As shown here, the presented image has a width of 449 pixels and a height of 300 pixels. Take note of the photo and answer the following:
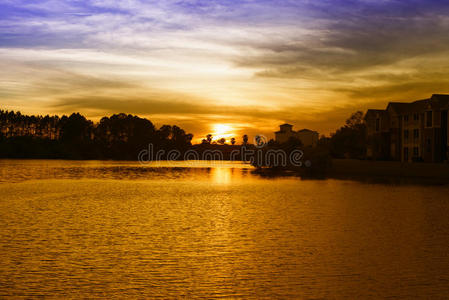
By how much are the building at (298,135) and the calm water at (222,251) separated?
148607mm

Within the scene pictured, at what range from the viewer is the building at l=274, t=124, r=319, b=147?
17588 cm

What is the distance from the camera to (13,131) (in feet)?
575

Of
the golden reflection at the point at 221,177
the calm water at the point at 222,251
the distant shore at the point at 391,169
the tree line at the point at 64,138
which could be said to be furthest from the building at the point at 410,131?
the tree line at the point at 64,138

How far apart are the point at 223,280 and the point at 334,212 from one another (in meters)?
15.9

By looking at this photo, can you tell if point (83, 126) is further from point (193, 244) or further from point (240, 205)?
point (193, 244)

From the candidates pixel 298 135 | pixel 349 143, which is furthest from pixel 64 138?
pixel 349 143

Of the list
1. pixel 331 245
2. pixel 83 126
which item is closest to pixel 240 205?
pixel 331 245

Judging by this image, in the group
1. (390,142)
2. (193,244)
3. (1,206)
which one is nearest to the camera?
(193,244)

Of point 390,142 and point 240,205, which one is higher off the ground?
point 390,142

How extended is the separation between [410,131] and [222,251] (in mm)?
67855

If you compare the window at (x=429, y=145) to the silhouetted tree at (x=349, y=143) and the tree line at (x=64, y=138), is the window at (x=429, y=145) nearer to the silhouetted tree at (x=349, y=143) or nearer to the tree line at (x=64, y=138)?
the silhouetted tree at (x=349, y=143)

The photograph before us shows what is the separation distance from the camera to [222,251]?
15.8m

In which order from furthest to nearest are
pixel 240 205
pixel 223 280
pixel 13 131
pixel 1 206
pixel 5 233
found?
pixel 13 131 < pixel 240 205 < pixel 1 206 < pixel 5 233 < pixel 223 280

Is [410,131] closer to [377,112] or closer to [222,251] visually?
[377,112]
